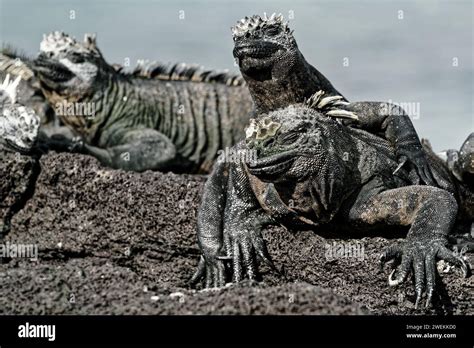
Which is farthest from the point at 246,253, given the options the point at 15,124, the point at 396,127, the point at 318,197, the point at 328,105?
the point at 15,124

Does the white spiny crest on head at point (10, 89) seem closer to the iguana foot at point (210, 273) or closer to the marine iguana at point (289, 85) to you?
the iguana foot at point (210, 273)

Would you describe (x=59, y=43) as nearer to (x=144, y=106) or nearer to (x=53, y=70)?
(x=53, y=70)

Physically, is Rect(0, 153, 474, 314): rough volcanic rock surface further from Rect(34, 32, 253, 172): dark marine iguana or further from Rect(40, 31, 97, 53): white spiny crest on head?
Rect(40, 31, 97, 53): white spiny crest on head

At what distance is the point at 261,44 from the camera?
5098 mm

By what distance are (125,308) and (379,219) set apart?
1389 millimetres

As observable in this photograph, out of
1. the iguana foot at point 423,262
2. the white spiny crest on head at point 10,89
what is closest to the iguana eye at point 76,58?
the white spiny crest on head at point 10,89

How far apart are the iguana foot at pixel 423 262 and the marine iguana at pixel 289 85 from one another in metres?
0.62

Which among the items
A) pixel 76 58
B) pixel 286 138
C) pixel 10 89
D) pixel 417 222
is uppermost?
pixel 76 58

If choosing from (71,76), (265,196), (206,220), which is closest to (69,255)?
(206,220)

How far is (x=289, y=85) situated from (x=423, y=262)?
113cm

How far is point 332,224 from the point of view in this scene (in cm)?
518

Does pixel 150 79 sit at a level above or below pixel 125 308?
above

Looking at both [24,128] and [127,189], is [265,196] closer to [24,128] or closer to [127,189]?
[127,189]

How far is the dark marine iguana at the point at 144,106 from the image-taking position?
8.56m
